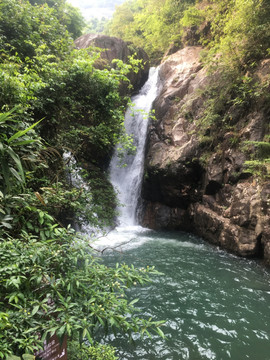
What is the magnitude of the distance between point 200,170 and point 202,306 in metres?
6.33

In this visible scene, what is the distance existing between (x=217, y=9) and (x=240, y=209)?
1069cm

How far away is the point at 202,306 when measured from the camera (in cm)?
470

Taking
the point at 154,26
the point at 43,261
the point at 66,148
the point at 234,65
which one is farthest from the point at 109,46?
the point at 43,261

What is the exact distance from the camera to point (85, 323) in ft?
5.55

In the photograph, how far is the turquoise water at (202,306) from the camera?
3531mm

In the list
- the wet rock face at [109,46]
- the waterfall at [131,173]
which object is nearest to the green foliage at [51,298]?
the waterfall at [131,173]

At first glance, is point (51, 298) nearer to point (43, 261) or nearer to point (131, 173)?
point (43, 261)

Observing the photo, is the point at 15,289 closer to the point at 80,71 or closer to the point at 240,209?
the point at 80,71

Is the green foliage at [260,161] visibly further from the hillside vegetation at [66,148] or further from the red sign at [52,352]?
the red sign at [52,352]

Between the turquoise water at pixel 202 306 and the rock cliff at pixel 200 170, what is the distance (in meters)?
1.21

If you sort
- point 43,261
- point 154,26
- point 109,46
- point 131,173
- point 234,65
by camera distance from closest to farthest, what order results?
point 43,261 → point 234,65 → point 109,46 → point 131,173 → point 154,26

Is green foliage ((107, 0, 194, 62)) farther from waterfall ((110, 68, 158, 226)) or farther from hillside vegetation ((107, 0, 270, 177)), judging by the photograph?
waterfall ((110, 68, 158, 226))

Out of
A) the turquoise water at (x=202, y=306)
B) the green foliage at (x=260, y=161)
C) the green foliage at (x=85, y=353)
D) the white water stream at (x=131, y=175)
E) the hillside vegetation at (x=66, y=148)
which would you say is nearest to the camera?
the hillside vegetation at (x=66, y=148)

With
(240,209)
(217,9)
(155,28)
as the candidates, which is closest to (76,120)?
(240,209)
